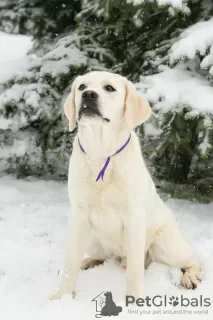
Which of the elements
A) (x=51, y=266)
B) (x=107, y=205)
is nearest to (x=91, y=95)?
(x=107, y=205)

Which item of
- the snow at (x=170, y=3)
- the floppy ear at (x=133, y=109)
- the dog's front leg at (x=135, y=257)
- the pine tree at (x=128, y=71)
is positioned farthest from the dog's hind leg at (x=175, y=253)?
the snow at (x=170, y=3)

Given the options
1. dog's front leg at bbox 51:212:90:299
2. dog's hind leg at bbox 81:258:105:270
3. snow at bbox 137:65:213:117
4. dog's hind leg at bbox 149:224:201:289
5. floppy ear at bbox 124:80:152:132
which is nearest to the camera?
floppy ear at bbox 124:80:152:132

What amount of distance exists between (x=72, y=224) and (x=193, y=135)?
2194mm

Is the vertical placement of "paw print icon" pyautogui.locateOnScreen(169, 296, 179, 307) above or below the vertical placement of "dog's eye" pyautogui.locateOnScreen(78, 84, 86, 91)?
below

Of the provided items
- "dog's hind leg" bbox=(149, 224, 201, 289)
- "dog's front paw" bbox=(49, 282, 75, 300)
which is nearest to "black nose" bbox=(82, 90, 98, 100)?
"dog's hind leg" bbox=(149, 224, 201, 289)

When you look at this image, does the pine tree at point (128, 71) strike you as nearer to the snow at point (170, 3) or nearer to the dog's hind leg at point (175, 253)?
the snow at point (170, 3)

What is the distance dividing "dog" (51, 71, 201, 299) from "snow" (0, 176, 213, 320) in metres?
0.20

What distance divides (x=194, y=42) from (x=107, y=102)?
6.19 feet

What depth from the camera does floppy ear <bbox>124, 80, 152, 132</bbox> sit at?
114 inches

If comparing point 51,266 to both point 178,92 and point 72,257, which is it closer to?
point 72,257

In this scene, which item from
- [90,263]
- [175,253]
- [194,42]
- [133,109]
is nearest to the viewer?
[133,109]

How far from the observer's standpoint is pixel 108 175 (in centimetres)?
288

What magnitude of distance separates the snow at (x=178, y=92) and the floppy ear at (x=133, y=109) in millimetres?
1412

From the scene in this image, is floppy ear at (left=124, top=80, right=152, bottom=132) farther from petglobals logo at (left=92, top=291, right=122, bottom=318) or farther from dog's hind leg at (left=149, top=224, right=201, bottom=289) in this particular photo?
petglobals logo at (left=92, top=291, right=122, bottom=318)
